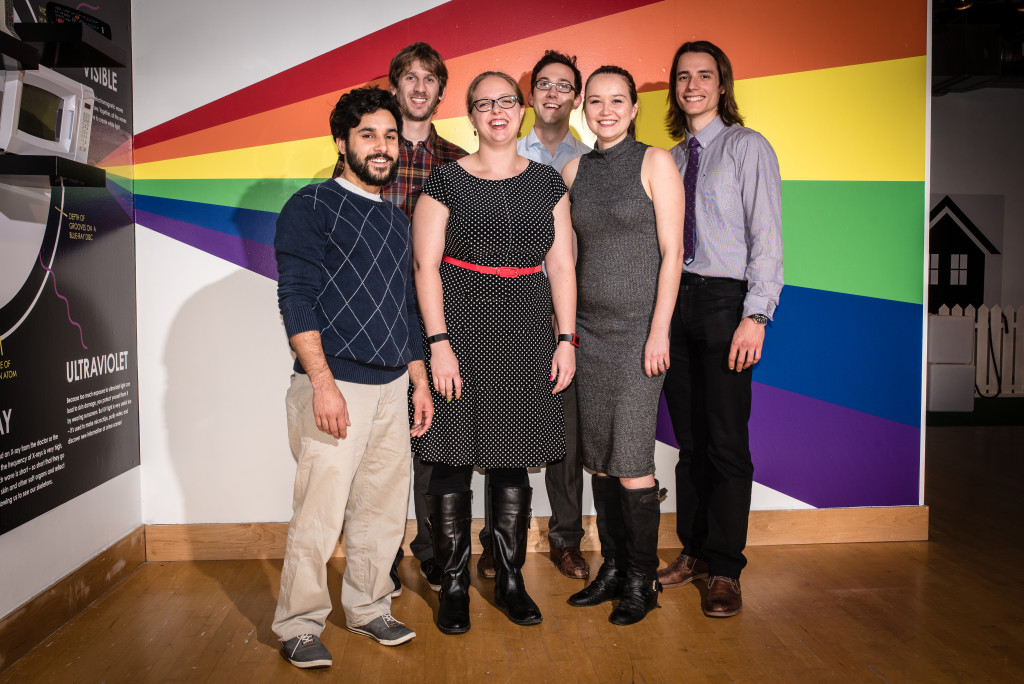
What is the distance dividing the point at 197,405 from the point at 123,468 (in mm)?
349

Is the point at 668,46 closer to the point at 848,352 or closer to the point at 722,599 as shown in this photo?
the point at 848,352

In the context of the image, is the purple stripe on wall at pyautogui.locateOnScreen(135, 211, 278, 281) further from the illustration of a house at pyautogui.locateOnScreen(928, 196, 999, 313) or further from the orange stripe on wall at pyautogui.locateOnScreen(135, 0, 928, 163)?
the illustration of a house at pyautogui.locateOnScreen(928, 196, 999, 313)

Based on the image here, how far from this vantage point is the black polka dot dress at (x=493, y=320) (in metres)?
2.20

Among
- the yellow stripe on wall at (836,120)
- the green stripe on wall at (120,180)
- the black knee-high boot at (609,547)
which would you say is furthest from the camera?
the yellow stripe on wall at (836,120)

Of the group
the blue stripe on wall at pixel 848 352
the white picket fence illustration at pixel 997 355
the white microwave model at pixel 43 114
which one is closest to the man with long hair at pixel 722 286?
the blue stripe on wall at pixel 848 352

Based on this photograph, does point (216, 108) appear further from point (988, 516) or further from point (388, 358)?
point (988, 516)

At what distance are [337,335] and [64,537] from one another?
122 cm

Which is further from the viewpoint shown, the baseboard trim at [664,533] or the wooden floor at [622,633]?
the baseboard trim at [664,533]

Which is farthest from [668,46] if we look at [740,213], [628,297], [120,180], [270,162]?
Result: [120,180]

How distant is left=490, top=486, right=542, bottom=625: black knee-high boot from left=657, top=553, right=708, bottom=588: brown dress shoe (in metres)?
0.55

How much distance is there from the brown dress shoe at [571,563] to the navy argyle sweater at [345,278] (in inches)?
43.7

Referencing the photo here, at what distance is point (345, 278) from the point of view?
2.01 m

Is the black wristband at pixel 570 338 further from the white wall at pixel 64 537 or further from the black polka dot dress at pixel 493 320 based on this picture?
the white wall at pixel 64 537

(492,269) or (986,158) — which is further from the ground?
(986,158)
